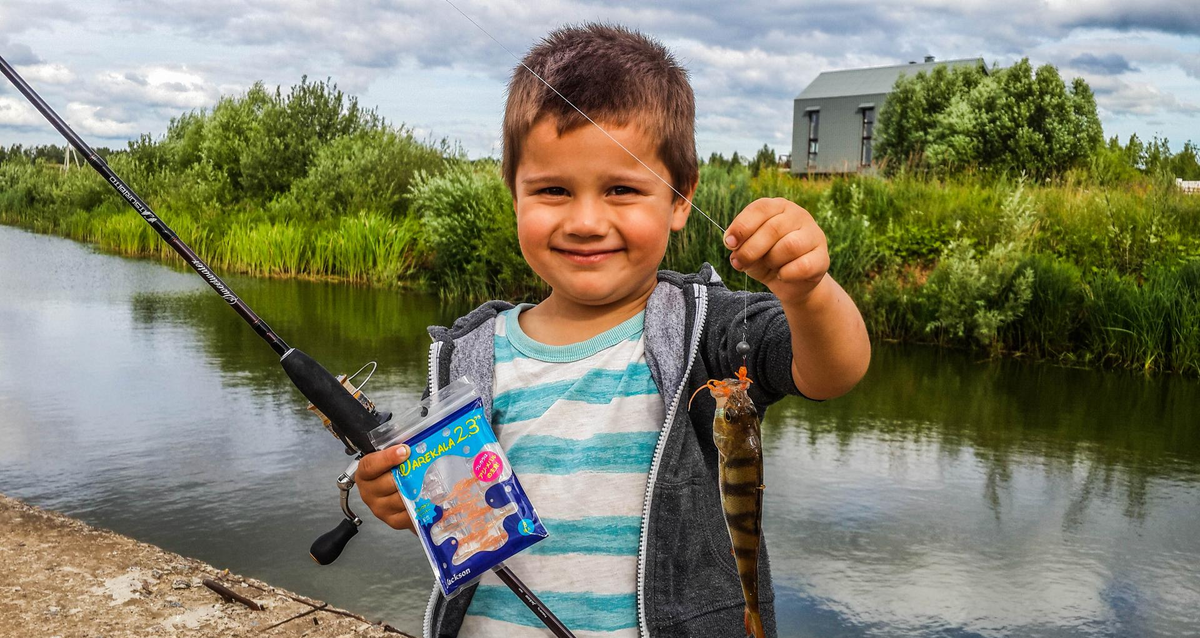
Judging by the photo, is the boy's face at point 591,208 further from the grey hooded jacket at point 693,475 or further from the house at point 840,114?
the house at point 840,114

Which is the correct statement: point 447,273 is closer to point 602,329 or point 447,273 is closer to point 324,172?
point 324,172

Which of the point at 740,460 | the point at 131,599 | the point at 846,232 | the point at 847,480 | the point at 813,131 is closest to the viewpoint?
the point at 740,460

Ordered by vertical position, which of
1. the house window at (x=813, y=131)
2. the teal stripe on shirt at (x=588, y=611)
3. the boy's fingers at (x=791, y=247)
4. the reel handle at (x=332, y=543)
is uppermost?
the house window at (x=813, y=131)

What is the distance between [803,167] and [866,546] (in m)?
37.7

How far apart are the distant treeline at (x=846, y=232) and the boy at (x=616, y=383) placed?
294 inches

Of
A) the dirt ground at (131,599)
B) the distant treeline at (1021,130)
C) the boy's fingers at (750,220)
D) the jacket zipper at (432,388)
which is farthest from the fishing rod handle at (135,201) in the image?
the distant treeline at (1021,130)

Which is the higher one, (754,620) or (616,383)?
(616,383)

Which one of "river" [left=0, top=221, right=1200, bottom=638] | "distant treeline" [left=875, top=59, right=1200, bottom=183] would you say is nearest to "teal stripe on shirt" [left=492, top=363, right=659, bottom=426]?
"river" [left=0, top=221, right=1200, bottom=638]

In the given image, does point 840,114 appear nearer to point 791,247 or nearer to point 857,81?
point 857,81

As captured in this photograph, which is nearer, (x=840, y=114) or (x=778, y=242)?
(x=778, y=242)

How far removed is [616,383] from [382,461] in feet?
1.44

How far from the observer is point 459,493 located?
138cm

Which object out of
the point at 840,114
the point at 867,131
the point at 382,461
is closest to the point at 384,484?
the point at 382,461

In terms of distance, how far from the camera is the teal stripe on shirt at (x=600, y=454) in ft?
5.32
